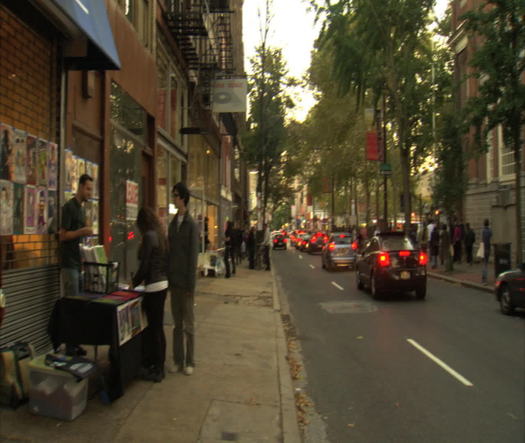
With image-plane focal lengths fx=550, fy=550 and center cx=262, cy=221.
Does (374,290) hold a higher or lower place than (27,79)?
lower

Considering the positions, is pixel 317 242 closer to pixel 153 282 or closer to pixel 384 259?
pixel 384 259

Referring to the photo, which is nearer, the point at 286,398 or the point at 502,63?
the point at 286,398

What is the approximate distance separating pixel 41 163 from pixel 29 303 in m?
1.63

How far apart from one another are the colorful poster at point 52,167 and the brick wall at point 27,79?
181mm

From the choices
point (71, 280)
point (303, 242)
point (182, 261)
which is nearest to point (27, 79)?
point (71, 280)

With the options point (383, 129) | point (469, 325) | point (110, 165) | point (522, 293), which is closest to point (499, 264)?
point (522, 293)

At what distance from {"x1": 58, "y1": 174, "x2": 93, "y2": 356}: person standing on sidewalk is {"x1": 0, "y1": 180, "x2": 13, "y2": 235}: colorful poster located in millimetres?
511

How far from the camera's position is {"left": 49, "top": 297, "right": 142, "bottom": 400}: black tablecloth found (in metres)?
5.10

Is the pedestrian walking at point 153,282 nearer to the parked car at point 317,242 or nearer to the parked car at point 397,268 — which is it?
the parked car at point 397,268

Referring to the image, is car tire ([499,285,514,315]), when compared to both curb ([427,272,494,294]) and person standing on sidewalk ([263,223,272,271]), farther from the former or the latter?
person standing on sidewalk ([263,223,272,271])

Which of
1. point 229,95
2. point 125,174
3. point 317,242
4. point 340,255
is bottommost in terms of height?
point 340,255

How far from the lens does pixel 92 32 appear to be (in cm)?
625

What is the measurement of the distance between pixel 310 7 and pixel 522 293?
1769cm

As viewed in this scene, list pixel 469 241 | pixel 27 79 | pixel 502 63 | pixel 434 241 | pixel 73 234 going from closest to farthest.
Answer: pixel 73 234
pixel 27 79
pixel 502 63
pixel 469 241
pixel 434 241
